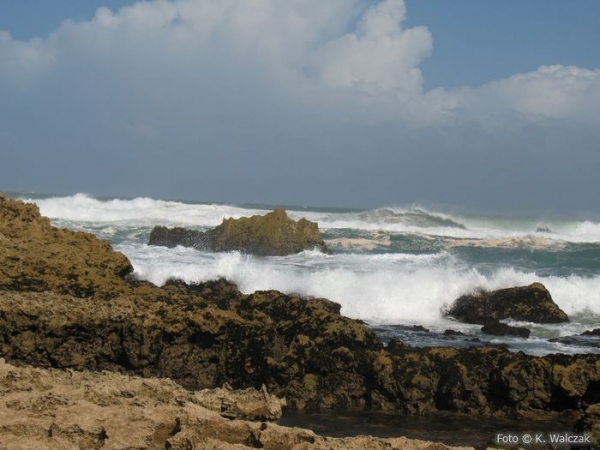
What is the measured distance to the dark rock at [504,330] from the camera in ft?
40.7

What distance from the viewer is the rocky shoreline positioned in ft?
25.9

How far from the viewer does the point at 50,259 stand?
9898mm

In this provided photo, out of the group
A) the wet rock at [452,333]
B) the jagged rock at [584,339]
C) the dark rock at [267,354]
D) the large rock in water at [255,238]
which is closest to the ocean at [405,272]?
the wet rock at [452,333]

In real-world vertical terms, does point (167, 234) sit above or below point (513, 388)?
above

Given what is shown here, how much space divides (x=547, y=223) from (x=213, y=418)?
51.2 m

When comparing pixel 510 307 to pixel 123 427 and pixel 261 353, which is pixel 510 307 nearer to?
pixel 261 353

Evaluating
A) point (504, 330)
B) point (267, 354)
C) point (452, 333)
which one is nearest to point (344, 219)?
point (504, 330)

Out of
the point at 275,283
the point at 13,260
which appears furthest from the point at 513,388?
the point at 275,283

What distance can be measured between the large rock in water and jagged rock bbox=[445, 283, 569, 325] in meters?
8.42

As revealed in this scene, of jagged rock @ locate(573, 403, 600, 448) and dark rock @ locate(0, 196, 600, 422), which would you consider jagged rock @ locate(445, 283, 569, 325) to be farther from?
jagged rock @ locate(573, 403, 600, 448)

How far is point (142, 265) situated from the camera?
580 inches

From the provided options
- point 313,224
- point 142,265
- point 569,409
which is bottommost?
point 569,409

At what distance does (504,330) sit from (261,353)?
5.49m

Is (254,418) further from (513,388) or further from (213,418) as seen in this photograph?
(513,388)
